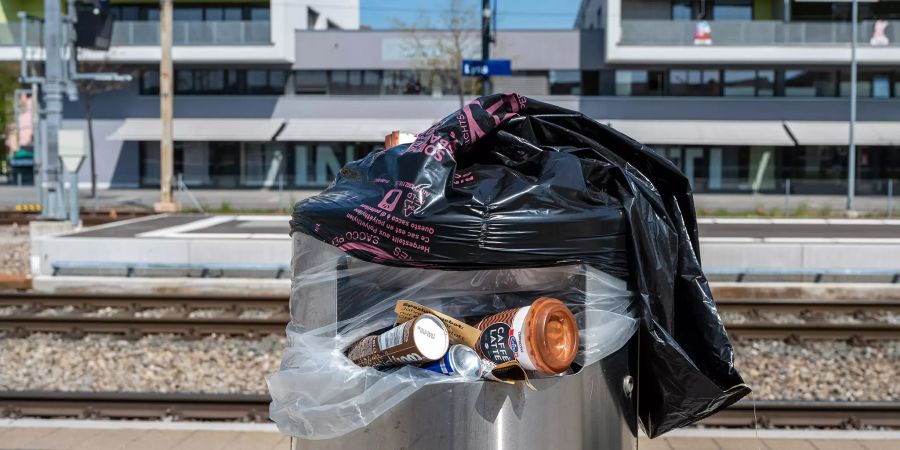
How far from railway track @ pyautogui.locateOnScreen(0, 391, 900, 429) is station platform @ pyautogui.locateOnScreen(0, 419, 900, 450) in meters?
0.64

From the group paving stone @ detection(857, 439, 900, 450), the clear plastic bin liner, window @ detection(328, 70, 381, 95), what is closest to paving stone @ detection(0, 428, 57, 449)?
the clear plastic bin liner

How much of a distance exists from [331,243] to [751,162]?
3898cm

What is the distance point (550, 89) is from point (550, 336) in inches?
1517

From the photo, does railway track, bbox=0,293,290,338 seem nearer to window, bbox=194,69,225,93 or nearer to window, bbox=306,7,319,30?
window, bbox=194,69,225,93

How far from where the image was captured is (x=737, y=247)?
12258mm

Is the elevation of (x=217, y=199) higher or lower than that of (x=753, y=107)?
lower

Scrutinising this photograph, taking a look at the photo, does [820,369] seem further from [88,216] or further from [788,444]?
[88,216]

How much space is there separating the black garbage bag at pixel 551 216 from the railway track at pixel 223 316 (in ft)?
21.4

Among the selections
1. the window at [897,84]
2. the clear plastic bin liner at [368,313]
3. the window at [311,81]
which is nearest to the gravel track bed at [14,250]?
the clear plastic bin liner at [368,313]

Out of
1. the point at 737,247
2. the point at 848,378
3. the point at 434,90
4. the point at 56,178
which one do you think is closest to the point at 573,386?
the point at 848,378

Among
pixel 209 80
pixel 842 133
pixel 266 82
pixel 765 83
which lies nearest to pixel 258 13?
pixel 266 82

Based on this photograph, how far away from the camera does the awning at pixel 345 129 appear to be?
38969 millimetres

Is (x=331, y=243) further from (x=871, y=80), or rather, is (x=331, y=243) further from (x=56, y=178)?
(x=871, y=80)

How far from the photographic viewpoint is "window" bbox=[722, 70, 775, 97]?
3950 cm
